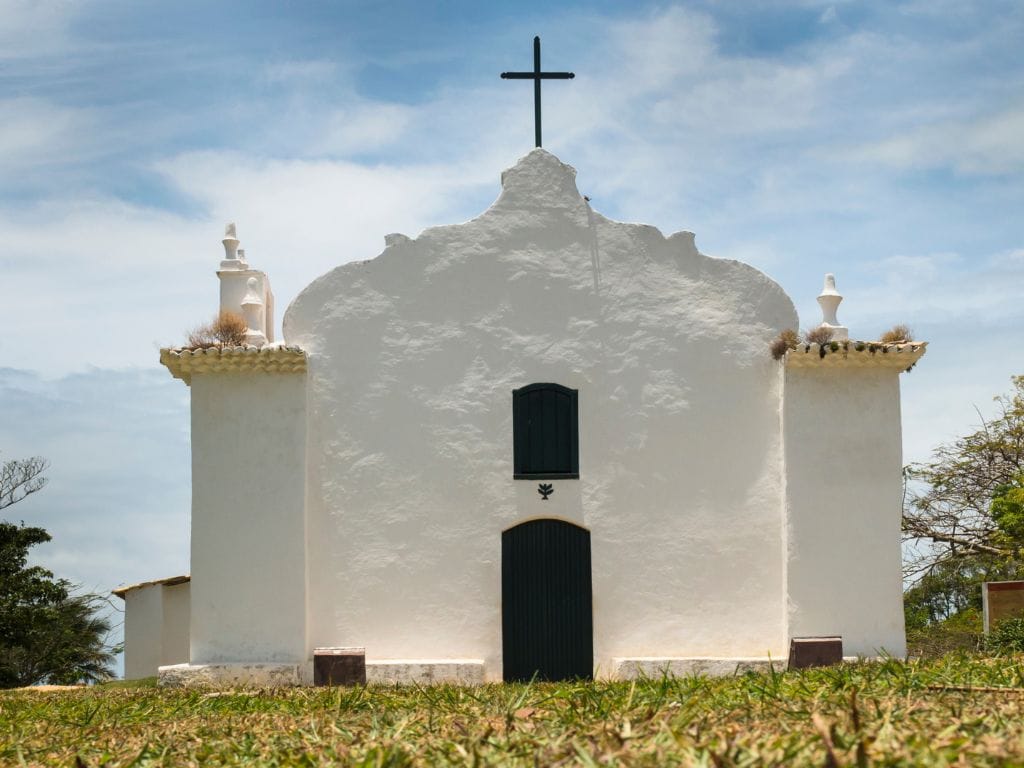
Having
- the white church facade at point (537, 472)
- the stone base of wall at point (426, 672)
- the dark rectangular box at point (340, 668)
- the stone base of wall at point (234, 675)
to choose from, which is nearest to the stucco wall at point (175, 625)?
the white church facade at point (537, 472)

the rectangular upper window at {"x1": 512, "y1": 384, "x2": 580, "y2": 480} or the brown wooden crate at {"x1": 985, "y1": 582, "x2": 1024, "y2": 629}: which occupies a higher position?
the rectangular upper window at {"x1": 512, "y1": 384, "x2": 580, "y2": 480}

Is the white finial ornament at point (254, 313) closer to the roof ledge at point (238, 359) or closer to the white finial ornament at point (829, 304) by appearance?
the roof ledge at point (238, 359)

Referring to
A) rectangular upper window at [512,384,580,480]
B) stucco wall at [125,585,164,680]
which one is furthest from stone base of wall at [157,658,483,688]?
stucco wall at [125,585,164,680]

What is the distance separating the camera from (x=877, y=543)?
1348 centimetres

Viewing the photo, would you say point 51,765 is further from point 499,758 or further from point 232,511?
point 232,511

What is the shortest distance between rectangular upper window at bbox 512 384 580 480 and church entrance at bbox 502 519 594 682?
0.59 m

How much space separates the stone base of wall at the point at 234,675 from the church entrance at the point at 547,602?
2297 mm

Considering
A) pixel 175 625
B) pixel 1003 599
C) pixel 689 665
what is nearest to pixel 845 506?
pixel 689 665

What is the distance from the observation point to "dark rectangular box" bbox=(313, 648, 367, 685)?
42.7 feet

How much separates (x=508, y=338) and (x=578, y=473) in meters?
1.70

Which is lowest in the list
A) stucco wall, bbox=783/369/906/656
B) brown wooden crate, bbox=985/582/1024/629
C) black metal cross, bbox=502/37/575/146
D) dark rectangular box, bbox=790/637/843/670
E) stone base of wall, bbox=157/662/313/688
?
stone base of wall, bbox=157/662/313/688

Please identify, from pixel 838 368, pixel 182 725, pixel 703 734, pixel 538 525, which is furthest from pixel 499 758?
pixel 838 368

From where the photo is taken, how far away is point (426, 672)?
43.1ft

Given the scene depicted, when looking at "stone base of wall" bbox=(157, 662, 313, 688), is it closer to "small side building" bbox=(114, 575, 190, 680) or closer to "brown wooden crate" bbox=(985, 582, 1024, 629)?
"small side building" bbox=(114, 575, 190, 680)
